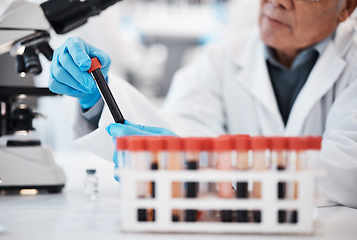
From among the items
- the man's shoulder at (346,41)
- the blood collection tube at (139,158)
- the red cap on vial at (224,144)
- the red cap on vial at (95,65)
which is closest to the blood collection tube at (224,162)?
the red cap on vial at (224,144)

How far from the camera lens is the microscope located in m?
0.93

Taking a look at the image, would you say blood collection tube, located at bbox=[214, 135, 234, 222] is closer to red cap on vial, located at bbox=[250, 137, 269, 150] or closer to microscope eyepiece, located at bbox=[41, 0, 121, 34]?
red cap on vial, located at bbox=[250, 137, 269, 150]

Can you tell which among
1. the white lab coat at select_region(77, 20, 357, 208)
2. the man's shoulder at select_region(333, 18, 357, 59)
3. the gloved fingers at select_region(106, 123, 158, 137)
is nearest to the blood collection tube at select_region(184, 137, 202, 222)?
the gloved fingers at select_region(106, 123, 158, 137)

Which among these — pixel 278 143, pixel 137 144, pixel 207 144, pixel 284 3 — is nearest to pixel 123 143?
pixel 137 144

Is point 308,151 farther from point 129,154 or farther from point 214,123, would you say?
point 214,123

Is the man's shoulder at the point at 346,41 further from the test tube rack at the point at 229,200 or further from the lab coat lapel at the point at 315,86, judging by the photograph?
the test tube rack at the point at 229,200

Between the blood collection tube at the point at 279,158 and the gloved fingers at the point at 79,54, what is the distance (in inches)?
18.1

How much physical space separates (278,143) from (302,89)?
0.84 metres

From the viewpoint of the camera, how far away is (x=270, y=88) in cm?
145

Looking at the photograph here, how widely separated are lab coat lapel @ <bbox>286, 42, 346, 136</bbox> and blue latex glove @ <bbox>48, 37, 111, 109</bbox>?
0.72 metres

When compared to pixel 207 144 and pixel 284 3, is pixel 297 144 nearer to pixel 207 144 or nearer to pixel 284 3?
pixel 207 144

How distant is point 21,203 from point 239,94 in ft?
3.13

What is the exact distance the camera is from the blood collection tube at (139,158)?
0.59m

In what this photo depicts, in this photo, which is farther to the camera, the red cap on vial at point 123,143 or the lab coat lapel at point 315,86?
the lab coat lapel at point 315,86
